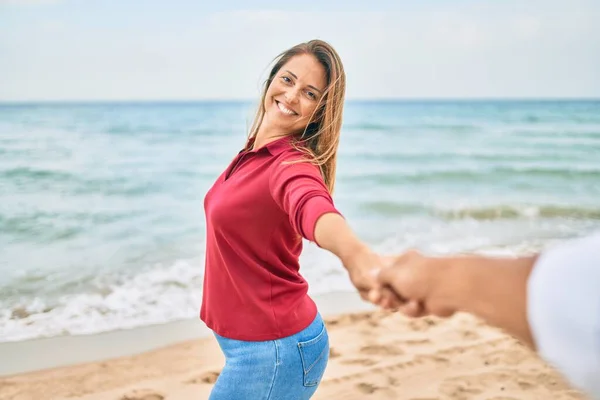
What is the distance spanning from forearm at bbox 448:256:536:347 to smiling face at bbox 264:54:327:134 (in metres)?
1.74

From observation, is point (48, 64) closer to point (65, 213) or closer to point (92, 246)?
point (65, 213)

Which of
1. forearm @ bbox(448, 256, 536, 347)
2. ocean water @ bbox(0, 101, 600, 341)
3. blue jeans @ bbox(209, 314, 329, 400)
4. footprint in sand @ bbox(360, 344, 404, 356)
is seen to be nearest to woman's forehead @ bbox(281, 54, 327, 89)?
ocean water @ bbox(0, 101, 600, 341)

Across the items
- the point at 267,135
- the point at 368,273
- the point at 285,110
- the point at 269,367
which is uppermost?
the point at 285,110

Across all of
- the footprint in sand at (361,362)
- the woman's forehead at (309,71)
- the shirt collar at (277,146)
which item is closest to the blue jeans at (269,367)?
the shirt collar at (277,146)

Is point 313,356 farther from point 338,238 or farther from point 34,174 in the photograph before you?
point 34,174

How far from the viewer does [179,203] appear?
12367mm

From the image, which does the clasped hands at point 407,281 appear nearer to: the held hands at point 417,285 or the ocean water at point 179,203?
the held hands at point 417,285

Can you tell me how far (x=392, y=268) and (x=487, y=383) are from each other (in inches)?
142

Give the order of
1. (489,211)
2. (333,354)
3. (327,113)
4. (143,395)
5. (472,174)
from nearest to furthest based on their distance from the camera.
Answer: (327,113), (143,395), (333,354), (489,211), (472,174)

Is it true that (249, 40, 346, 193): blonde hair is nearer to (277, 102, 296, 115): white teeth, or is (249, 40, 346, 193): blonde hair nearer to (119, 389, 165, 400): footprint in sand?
(277, 102, 296, 115): white teeth

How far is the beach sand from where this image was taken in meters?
4.49

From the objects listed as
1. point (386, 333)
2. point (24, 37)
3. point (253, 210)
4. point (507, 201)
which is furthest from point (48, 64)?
point (253, 210)

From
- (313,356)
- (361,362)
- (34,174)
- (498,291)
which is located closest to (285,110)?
(313,356)

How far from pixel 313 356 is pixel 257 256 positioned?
1.32 ft
